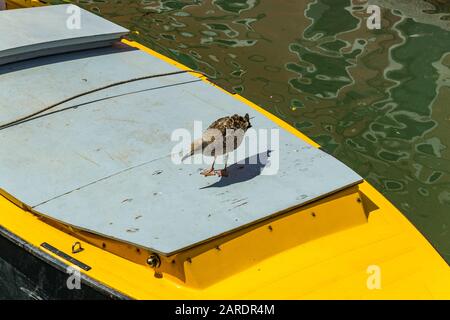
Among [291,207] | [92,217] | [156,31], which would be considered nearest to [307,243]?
[291,207]

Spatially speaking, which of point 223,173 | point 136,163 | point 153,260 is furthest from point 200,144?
point 153,260

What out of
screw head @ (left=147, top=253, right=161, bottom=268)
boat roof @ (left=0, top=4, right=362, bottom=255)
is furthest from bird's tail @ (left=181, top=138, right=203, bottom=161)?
screw head @ (left=147, top=253, right=161, bottom=268)

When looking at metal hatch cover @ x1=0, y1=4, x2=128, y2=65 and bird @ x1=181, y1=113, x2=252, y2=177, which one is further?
metal hatch cover @ x1=0, y1=4, x2=128, y2=65

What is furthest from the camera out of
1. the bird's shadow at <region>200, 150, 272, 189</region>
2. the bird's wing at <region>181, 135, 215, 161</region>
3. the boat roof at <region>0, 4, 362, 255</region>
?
the bird's shadow at <region>200, 150, 272, 189</region>

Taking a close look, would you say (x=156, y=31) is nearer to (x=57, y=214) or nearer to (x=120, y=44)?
(x=120, y=44)

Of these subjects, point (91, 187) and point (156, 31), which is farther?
point (156, 31)

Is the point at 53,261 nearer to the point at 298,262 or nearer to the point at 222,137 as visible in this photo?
the point at 222,137

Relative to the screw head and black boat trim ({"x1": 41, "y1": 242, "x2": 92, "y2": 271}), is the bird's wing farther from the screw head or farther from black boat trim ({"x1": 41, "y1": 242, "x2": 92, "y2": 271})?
black boat trim ({"x1": 41, "y1": 242, "x2": 92, "y2": 271})

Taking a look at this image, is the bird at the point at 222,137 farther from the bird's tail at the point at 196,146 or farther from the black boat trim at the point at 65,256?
the black boat trim at the point at 65,256
